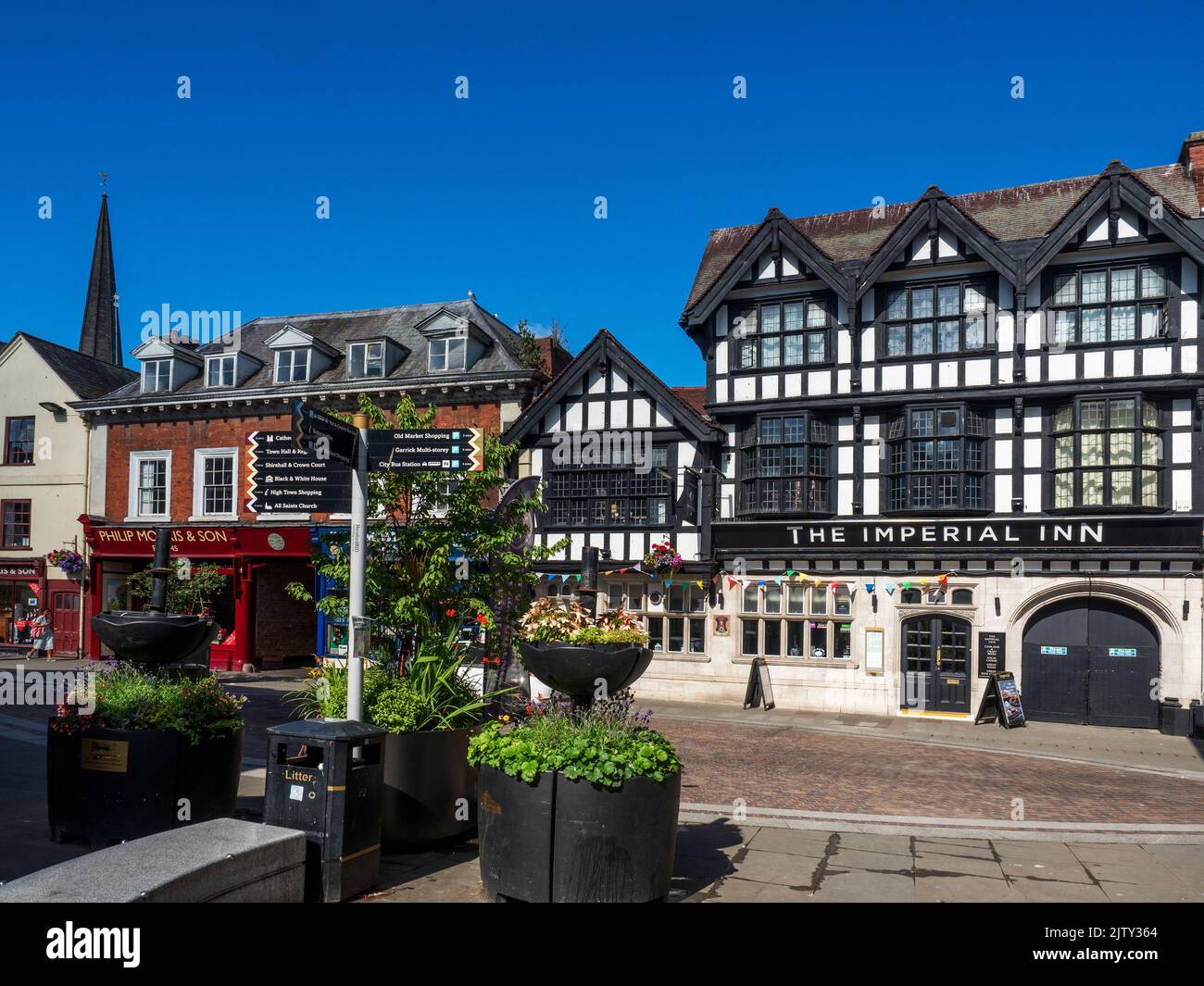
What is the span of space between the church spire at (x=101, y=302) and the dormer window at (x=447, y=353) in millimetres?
33796

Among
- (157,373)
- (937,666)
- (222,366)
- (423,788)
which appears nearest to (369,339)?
(222,366)

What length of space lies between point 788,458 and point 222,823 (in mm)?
16387

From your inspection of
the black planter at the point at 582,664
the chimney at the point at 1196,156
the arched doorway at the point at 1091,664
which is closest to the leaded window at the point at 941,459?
the arched doorway at the point at 1091,664

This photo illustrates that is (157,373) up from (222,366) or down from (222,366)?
down

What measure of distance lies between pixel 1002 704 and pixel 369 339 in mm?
18715

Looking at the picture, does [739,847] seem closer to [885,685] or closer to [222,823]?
[222,823]

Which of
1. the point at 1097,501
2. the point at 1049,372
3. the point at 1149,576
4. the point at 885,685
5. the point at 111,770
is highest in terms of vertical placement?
the point at 1049,372

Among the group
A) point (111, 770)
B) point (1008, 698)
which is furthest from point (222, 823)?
point (1008, 698)

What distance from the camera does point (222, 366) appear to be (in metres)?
28.4

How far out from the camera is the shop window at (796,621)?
2072 cm

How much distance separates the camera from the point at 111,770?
7898mm

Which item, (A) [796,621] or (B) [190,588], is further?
(B) [190,588]

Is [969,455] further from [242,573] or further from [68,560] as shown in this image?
[68,560]

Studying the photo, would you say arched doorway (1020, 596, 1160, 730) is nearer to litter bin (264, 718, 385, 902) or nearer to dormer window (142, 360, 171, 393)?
litter bin (264, 718, 385, 902)
